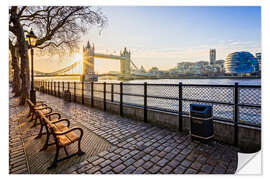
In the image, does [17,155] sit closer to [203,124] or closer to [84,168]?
[84,168]

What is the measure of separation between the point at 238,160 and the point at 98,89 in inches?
283

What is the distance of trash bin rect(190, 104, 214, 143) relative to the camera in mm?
3525

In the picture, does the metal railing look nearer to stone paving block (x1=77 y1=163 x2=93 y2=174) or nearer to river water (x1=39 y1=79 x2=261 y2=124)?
river water (x1=39 y1=79 x2=261 y2=124)

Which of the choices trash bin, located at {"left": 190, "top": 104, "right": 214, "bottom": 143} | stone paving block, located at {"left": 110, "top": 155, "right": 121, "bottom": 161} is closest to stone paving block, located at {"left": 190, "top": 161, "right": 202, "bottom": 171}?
trash bin, located at {"left": 190, "top": 104, "right": 214, "bottom": 143}

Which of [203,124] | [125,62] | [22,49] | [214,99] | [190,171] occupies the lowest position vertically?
[190,171]

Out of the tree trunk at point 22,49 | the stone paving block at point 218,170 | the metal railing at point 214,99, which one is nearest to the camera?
the stone paving block at point 218,170

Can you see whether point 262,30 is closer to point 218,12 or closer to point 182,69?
point 218,12

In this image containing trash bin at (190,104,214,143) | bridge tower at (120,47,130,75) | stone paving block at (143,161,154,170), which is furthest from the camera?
bridge tower at (120,47,130,75)

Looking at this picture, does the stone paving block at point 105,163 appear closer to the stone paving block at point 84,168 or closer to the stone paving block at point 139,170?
the stone paving block at point 84,168

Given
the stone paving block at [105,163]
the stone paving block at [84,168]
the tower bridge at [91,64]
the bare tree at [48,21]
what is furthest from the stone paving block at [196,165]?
the tower bridge at [91,64]

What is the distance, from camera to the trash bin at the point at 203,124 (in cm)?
353

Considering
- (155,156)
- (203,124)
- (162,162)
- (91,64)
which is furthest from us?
(91,64)

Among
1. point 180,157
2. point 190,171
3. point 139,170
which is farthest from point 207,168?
point 139,170

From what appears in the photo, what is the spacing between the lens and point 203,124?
3.54m
